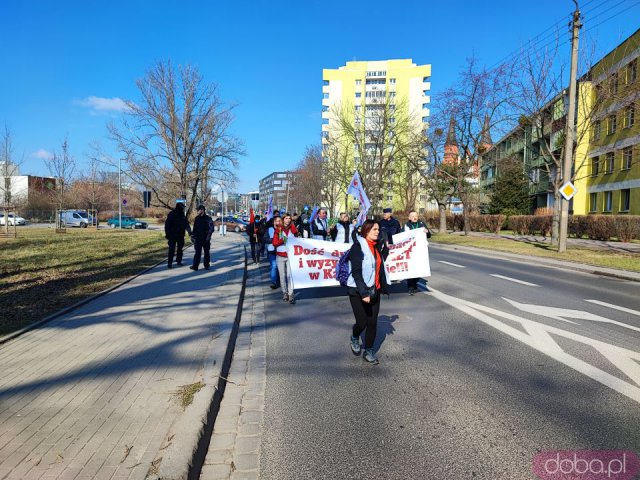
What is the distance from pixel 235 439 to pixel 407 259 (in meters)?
7.09

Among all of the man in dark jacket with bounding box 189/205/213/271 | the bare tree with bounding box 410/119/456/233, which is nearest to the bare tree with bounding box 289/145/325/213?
the bare tree with bounding box 410/119/456/233

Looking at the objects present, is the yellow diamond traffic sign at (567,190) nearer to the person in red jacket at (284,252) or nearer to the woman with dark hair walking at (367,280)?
the person in red jacket at (284,252)

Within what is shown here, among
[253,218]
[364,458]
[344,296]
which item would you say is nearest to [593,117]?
[253,218]

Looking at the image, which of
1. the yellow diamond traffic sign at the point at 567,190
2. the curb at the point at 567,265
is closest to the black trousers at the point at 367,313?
the curb at the point at 567,265

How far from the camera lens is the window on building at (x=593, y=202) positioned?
3882 cm

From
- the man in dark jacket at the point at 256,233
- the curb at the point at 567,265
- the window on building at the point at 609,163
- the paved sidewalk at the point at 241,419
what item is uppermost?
the window on building at the point at 609,163

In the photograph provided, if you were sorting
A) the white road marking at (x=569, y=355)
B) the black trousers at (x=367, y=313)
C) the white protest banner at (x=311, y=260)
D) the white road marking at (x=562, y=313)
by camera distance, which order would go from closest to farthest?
1. the white road marking at (x=569, y=355)
2. the black trousers at (x=367, y=313)
3. the white road marking at (x=562, y=313)
4. the white protest banner at (x=311, y=260)

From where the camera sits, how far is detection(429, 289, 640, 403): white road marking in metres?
4.77

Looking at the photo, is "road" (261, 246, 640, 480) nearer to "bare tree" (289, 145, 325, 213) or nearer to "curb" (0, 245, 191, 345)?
"curb" (0, 245, 191, 345)

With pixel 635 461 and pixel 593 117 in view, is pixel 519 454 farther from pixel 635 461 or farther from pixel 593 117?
pixel 593 117

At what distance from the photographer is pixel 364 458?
3.39m

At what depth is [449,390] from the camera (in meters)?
4.67

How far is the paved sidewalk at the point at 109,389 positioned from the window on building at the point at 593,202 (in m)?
39.1

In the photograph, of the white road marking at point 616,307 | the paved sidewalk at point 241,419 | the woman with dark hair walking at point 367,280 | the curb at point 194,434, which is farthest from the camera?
the white road marking at point 616,307
